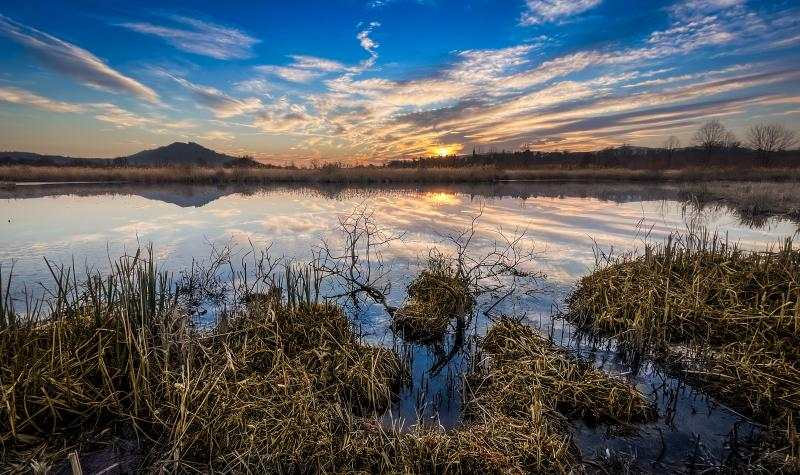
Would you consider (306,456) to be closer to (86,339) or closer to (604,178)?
(86,339)

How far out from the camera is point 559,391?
13.3 feet

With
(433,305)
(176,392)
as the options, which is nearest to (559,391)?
(433,305)

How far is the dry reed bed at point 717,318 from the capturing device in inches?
167

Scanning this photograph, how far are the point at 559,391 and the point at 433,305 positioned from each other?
8.69 ft

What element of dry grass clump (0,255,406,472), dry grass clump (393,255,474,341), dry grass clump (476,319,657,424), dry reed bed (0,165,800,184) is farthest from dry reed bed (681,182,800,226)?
dry reed bed (0,165,800,184)

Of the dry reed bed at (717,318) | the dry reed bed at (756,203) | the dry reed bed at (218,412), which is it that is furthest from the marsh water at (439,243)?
the dry reed bed at (756,203)

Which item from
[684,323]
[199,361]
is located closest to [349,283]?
[199,361]

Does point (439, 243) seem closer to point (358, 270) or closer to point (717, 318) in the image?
point (358, 270)

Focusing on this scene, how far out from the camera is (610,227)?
15.2 meters

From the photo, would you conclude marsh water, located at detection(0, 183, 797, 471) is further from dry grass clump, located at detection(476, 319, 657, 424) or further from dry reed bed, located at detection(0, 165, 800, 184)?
dry reed bed, located at detection(0, 165, 800, 184)

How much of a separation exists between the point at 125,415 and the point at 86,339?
1.16 meters

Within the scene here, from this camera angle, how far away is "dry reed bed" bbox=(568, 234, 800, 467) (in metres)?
4.23

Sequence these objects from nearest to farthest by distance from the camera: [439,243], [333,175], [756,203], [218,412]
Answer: [218,412] < [439,243] < [756,203] < [333,175]

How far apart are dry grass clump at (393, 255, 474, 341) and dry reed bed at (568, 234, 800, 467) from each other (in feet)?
6.68
